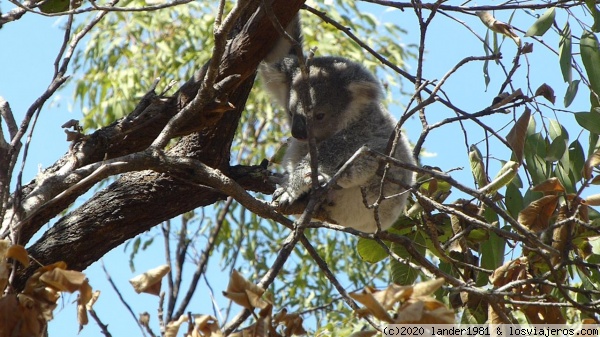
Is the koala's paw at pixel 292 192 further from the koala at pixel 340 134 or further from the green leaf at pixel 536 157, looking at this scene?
the green leaf at pixel 536 157

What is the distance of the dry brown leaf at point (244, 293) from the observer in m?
1.23

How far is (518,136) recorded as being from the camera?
203 centimetres

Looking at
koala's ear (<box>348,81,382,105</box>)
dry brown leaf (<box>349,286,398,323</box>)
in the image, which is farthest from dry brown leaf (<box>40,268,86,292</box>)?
koala's ear (<box>348,81,382,105</box>)

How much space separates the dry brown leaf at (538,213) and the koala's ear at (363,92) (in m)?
1.50

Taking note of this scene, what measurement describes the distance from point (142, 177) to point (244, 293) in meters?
1.35

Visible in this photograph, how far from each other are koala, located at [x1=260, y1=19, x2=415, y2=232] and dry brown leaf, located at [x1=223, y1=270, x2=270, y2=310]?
1.44 m

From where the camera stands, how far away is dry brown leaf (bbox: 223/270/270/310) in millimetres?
1230

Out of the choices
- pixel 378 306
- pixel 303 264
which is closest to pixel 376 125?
pixel 378 306

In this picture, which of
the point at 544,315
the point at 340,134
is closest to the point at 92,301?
the point at 544,315

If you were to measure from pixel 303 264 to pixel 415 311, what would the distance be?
16.2 feet

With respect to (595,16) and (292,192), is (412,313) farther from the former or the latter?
(292,192)

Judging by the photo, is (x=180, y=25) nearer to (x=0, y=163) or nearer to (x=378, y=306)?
(x=0, y=163)

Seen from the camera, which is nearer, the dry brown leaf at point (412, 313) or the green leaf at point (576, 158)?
the dry brown leaf at point (412, 313)

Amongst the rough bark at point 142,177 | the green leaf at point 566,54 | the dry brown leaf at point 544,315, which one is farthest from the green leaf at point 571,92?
the rough bark at point 142,177
